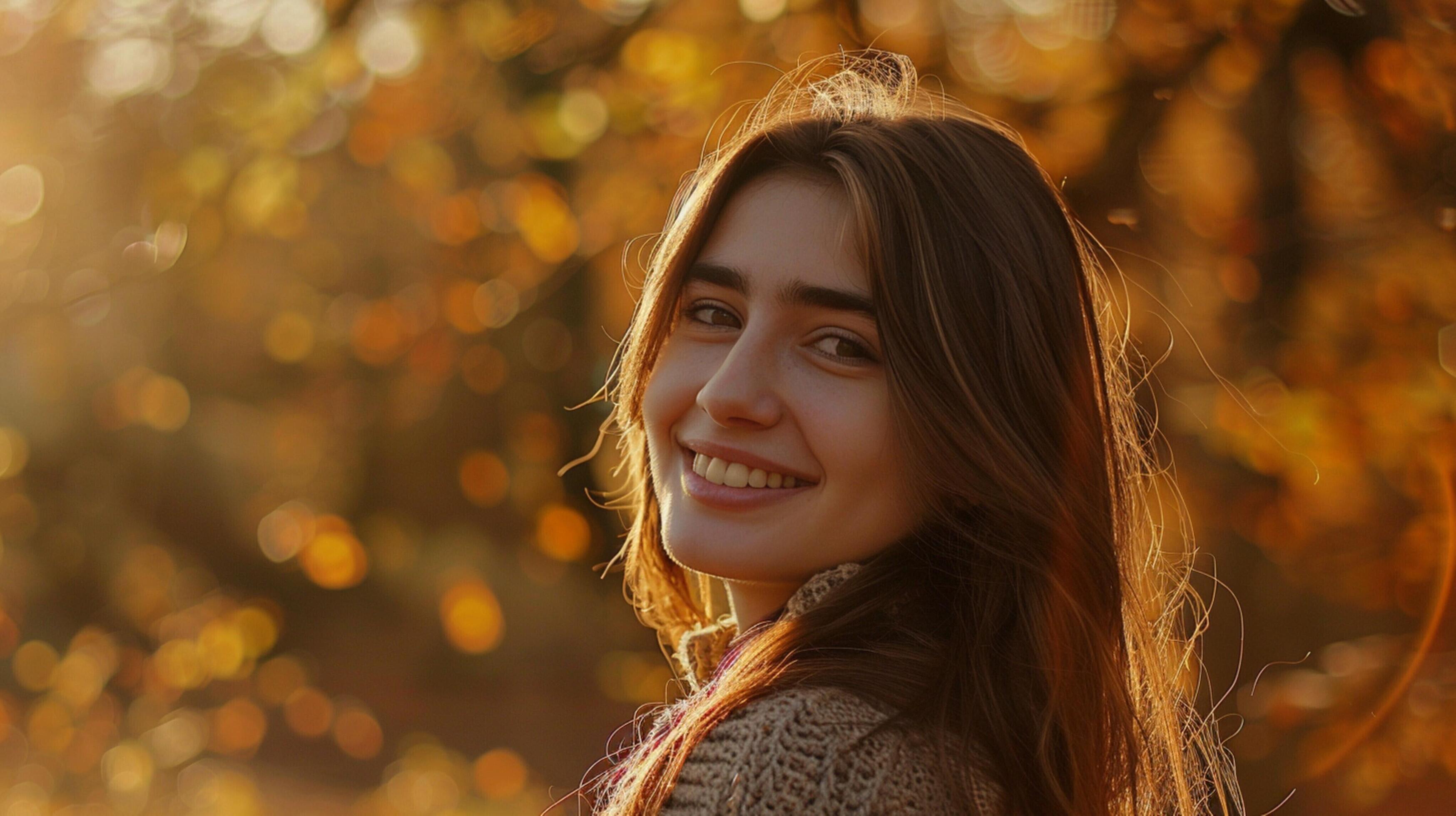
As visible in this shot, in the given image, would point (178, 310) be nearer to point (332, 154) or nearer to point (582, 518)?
point (332, 154)

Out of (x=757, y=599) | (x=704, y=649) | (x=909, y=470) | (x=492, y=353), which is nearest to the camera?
(x=909, y=470)

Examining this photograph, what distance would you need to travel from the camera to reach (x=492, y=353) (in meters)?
4.67

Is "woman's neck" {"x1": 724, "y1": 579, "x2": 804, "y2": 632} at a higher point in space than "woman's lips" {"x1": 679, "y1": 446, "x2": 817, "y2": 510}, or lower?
lower

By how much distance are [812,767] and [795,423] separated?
1.84ft

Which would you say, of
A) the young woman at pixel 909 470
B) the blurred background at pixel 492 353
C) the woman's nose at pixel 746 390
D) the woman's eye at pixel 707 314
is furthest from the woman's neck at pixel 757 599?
the blurred background at pixel 492 353

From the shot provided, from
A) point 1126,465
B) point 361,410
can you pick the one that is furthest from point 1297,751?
point 361,410

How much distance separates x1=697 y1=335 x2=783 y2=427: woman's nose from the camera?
1.72 meters

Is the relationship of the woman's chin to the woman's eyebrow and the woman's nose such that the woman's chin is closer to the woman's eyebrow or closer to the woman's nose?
the woman's nose

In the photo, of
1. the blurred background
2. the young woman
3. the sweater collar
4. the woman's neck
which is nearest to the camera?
the young woman

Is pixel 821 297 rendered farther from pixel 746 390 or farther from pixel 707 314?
pixel 707 314

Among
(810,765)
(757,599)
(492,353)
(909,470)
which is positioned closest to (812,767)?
(810,765)

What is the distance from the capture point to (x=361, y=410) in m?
5.47

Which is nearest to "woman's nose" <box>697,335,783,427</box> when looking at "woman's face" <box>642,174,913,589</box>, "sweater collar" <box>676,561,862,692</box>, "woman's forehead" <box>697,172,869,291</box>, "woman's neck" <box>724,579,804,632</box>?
"woman's face" <box>642,174,913,589</box>

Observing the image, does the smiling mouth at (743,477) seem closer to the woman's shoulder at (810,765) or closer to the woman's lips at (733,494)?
the woman's lips at (733,494)
